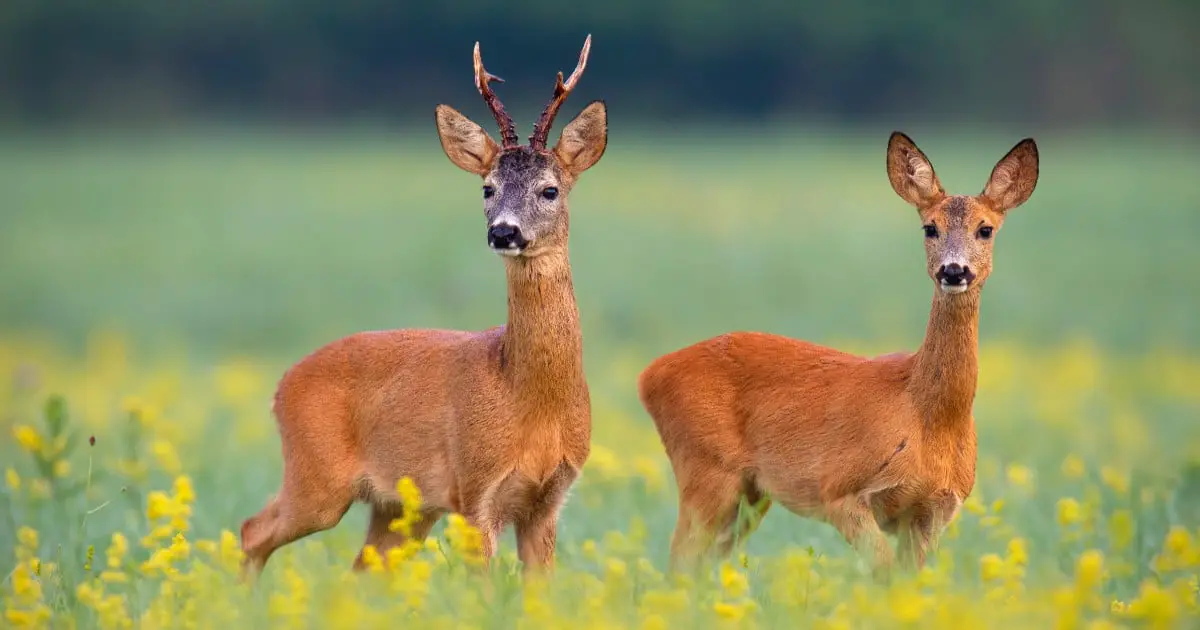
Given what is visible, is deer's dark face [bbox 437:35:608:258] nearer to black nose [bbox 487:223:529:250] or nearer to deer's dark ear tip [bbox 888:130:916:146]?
black nose [bbox 487:223:529:250]

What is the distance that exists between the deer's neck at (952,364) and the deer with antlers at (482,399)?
135cm

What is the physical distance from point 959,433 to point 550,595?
1874 mm

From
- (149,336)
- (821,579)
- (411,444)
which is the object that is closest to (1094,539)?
(821,579)

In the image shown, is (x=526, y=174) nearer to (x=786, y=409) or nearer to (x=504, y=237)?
(x=504, y=237)

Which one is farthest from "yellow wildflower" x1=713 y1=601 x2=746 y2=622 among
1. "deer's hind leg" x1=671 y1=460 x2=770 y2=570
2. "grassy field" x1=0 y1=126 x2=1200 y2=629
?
"deer's hind leg" x1=671 y1=460 x2=770 y2=570

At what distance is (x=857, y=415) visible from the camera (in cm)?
733

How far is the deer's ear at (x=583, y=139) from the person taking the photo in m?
7.44

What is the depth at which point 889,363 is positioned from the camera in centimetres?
747

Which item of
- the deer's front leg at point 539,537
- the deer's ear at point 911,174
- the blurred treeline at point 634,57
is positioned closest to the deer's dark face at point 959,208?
the deer's ear at point 911,174

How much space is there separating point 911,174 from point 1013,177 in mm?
403

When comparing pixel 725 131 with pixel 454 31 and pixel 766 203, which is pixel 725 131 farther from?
pixel 766 203

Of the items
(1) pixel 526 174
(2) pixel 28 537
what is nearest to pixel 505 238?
(1) pixel 526 174

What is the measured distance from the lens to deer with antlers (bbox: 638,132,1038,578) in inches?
277

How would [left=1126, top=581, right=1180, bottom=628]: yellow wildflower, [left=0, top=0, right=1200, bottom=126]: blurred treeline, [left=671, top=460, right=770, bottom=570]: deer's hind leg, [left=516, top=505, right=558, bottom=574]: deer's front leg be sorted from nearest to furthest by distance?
[left=1126, top=581, right=1180, bottom=628]: yellow wildflower < [left=516, top=505, right=558, bottom=574]: deer's front leg < [left=671, top=460, right=770, bottom=570]: deer's hind leg < [left=0, top=0, right=1200, bottom=126]: blurred treeline
